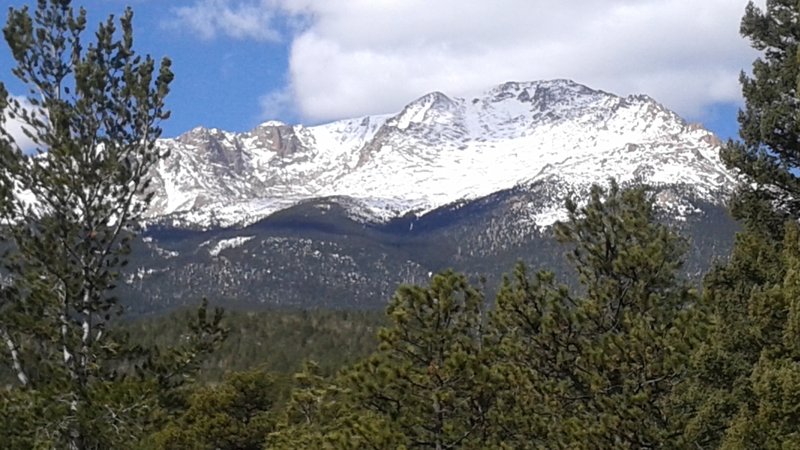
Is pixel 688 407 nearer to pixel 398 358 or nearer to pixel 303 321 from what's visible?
pixel 398 358

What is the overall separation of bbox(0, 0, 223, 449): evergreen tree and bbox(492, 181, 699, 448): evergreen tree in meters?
6.98

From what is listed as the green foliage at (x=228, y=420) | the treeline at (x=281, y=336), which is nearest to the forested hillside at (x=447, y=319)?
the green foliage at (x=228, y=420)

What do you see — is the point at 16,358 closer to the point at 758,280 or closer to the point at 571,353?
the point at 571,353

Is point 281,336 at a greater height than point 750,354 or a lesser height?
greater

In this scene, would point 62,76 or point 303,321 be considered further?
point 303,321

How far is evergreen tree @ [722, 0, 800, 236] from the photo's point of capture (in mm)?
18297

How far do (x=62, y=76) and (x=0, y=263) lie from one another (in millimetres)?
3929

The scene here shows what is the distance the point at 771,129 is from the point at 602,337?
5618 millimetres

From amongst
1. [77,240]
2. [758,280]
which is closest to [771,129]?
[758,280]

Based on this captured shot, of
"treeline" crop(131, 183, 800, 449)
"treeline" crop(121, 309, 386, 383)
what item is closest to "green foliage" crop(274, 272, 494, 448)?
"treeline" crop(131, 183, 800, 449)

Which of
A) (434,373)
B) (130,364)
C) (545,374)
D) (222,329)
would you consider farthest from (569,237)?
(130,364)

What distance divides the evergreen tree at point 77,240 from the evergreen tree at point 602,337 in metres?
6.98

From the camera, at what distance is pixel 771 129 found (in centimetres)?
1820

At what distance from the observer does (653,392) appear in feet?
66.2
